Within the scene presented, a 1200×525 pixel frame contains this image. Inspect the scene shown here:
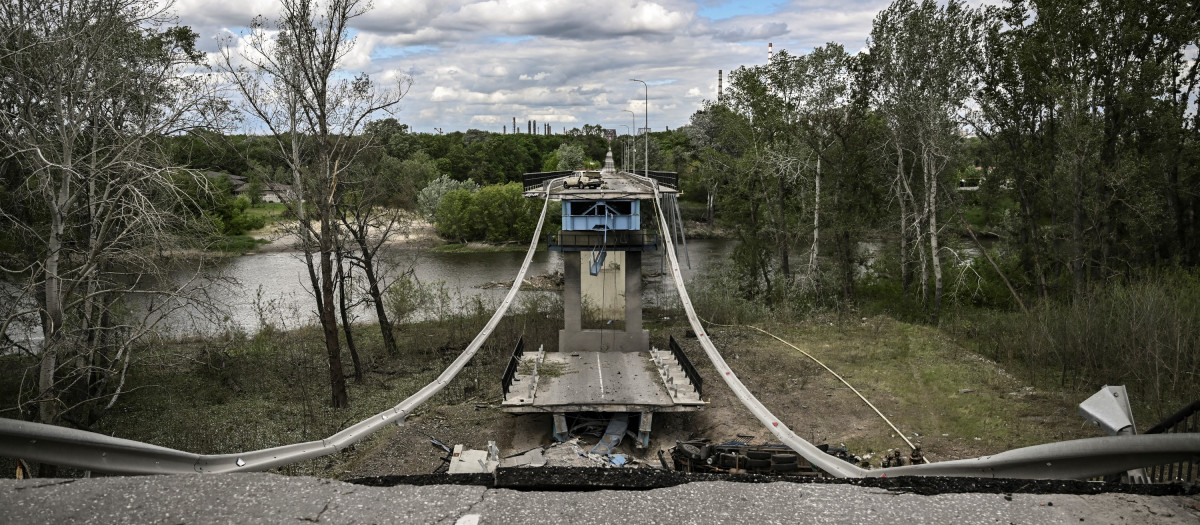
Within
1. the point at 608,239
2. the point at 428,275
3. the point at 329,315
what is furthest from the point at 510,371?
the point at 428,275

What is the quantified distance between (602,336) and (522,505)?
1644cm

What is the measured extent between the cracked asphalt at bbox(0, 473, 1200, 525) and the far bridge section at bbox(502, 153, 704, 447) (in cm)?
1065

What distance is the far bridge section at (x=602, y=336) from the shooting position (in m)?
14.4

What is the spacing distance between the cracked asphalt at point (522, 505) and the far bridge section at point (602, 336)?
34.9 ft

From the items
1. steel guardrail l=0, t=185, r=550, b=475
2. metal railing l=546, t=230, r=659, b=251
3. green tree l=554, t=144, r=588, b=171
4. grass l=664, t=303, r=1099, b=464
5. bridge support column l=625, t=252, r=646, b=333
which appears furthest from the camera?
green tree l=554, t=144, r=588, b=171

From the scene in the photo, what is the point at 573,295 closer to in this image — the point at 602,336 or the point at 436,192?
the point at 602,336

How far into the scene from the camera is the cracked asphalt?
3283 millimetres

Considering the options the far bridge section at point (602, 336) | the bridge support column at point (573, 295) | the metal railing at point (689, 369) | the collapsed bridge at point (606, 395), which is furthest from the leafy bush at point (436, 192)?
the metal railing at point (689, 369)

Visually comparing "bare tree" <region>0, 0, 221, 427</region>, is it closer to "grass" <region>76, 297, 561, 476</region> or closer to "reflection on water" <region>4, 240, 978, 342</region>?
"grass" <region>76, 297, 561, 476</region>

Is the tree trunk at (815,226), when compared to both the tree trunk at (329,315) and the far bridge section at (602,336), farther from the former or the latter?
the tree trunk at (329,315)

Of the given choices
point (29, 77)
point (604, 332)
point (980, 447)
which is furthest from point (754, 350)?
point (29, 77)

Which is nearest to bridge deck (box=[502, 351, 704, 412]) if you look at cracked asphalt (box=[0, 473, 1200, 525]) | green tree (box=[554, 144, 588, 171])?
cracked asphalt (box=[0, 473, 1200, 525])

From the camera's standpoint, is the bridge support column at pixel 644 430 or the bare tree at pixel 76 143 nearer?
the bare tree at pixel 76 143

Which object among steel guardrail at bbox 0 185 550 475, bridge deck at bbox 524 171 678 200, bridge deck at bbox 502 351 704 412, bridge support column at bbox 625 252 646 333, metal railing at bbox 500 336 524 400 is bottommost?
bridge deck at bbox 502 351 704 412
